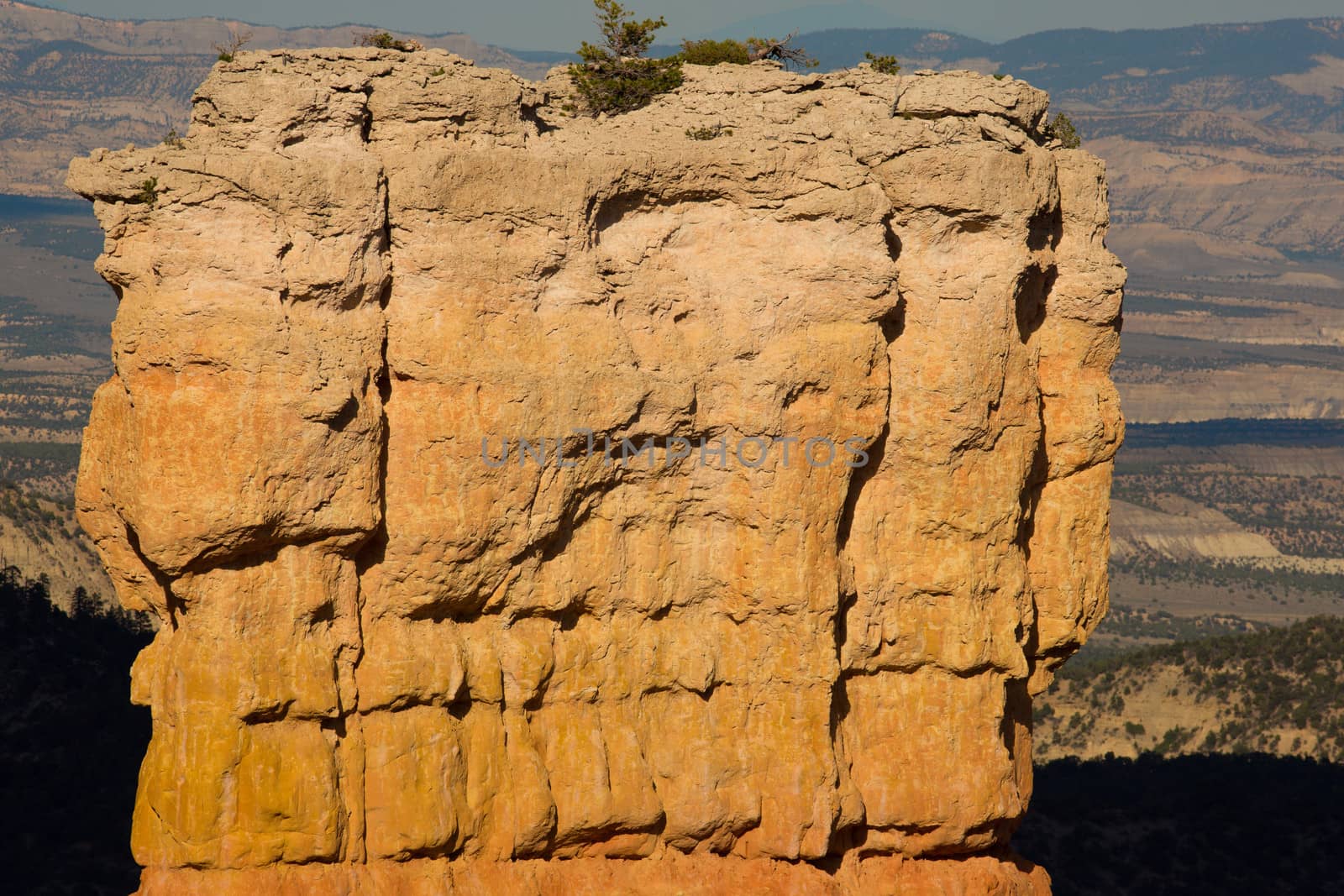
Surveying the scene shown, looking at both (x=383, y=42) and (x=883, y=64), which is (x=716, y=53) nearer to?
(x=883, y=64)

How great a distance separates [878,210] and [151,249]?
10.4 m

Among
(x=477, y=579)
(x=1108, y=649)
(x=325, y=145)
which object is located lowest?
(x=1108, y=649)

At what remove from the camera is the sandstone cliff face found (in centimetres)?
2105

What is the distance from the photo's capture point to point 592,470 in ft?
76.1

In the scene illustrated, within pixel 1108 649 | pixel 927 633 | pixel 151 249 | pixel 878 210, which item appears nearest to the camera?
pixel 151 249

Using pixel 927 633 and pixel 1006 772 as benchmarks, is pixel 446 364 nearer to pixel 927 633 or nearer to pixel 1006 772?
pixel 927 633

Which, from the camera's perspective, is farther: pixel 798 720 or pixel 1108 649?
pixel 1108 649

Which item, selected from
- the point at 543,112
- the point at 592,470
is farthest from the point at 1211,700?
the point at 543,112

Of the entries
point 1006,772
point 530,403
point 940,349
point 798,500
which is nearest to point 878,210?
point 940,349

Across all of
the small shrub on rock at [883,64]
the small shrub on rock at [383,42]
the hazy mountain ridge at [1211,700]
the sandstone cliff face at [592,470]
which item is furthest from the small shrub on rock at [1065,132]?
the hazy mountain ridge at [1211,700]

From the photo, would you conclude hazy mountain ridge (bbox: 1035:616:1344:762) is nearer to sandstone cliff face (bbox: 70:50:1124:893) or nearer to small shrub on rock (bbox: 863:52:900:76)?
sandstone cliff face (bbox: 70:50:1124:893)

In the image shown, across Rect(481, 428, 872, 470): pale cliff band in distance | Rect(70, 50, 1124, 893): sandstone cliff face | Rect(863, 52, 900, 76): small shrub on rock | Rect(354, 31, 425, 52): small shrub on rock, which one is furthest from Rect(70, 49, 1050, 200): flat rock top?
Rect(481, 428, 872, 470): pale cliff band in distance

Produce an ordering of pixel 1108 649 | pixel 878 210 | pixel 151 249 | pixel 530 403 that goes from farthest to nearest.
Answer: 1. pixel 1108 649
2. pixel 878 210
3. pixel 530 403
4. pixel 151 249

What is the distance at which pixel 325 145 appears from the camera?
22016mm
